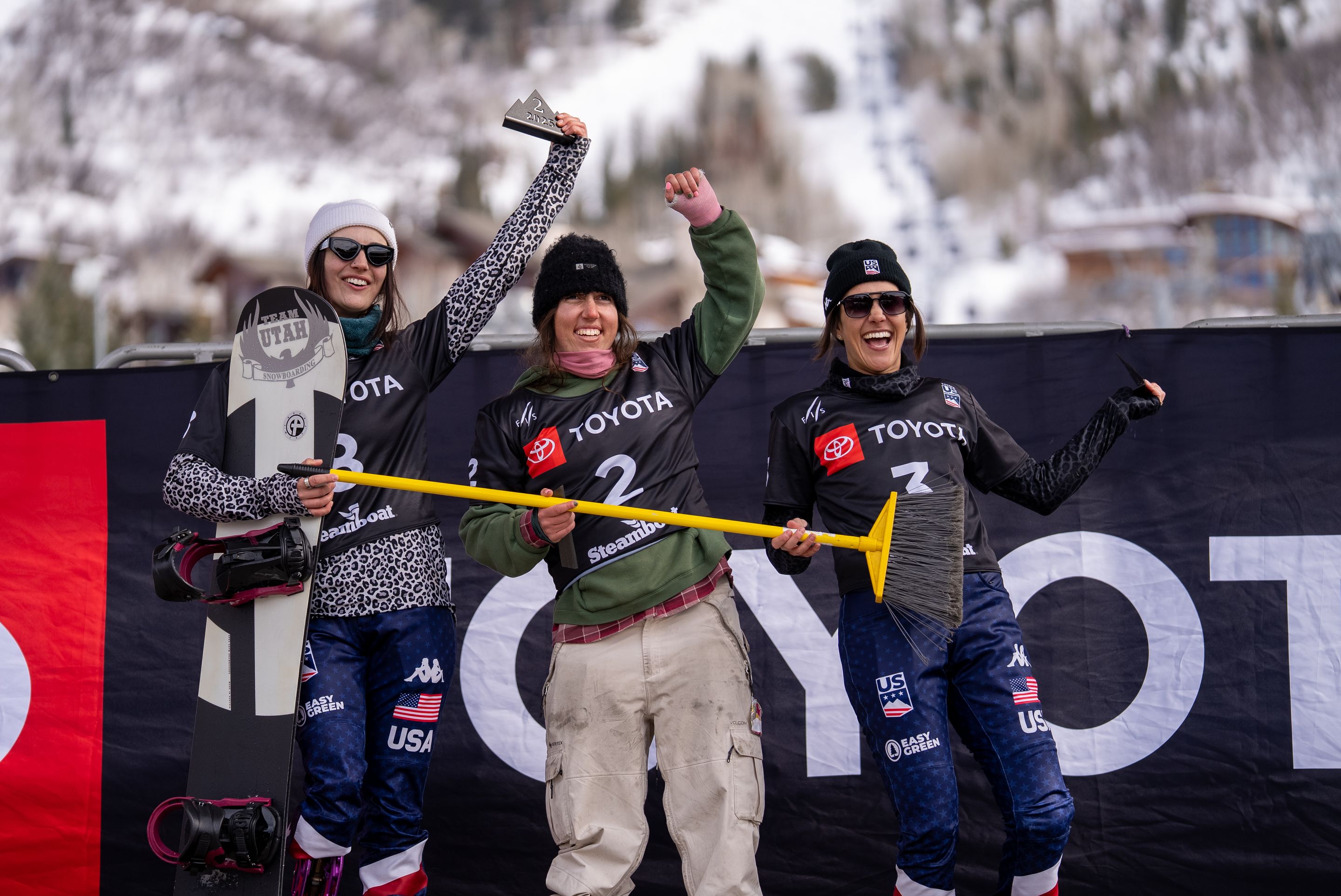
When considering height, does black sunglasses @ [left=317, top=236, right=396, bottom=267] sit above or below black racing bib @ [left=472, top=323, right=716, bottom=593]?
above

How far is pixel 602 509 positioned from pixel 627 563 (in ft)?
0.68

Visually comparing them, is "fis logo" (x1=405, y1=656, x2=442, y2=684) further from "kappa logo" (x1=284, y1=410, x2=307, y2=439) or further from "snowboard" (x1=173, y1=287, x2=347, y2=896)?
"kappa logo" (x1=284, y1=410, x2=307, y2=439)

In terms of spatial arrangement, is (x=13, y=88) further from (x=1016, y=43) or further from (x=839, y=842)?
(x=839, y=842)

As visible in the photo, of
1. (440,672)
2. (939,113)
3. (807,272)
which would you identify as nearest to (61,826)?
(440,672)

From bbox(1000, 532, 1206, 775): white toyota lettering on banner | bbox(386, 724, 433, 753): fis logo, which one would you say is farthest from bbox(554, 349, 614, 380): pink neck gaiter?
bbox(1000, 532, 1206, 775): white toyota lettering on banner

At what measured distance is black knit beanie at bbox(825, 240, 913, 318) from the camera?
125 inches

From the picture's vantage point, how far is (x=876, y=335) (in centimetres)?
318

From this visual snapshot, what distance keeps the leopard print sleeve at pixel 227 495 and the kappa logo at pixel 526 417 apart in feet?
1.83

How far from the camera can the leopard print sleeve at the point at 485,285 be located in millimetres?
3248

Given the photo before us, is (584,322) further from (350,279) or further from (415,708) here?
(415,708)

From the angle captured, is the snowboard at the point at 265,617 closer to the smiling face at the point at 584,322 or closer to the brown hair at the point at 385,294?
the brown hair at the point at 385,294

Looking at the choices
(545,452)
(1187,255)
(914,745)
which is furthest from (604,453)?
(1187,255)

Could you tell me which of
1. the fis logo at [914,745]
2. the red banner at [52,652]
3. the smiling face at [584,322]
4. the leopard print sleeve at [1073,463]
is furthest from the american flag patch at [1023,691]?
the red banner at [52,652]

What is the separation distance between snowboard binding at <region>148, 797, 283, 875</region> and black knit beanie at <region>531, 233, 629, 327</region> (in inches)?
53.8
